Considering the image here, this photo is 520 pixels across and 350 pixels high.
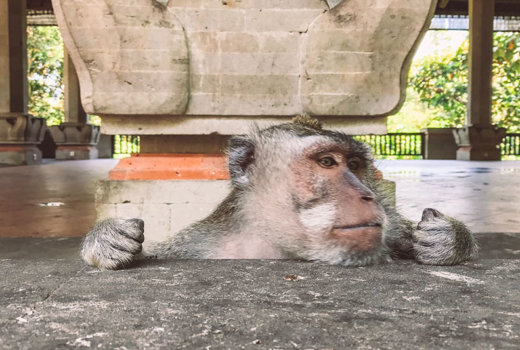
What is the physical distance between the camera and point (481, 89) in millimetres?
14578

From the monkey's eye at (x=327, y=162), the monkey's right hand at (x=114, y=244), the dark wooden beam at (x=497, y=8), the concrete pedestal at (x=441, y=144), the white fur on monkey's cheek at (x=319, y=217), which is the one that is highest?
the dark wooden beam at (x=497, y=8)

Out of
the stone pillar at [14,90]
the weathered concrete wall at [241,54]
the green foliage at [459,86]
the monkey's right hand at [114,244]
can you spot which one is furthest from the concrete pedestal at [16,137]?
the green foliage at [459,86]

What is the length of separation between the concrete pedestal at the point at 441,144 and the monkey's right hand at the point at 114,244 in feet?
54.2

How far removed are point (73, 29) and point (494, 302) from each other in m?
2.41

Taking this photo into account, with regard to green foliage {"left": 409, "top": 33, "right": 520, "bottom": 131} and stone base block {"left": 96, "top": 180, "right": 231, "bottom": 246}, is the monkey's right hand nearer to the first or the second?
stone base block {"left": 96, "top": 180, "right": 231, "bottom": 246}

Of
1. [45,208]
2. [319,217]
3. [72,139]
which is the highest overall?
[72,139]

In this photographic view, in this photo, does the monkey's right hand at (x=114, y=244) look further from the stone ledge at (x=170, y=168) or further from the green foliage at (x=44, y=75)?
the green foliage at (x=44, y=75)

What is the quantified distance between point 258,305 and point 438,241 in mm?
825

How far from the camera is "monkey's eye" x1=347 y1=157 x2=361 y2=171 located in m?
1.86

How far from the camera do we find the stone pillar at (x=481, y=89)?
46.9 ft

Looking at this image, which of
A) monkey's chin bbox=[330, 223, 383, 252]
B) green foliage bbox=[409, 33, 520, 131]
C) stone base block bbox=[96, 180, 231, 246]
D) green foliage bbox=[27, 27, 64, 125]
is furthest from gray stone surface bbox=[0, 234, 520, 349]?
green foliage bbox=[27, 27, 64, 125]

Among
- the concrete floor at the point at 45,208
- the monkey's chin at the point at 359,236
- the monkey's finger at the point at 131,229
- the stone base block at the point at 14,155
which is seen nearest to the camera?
the monkey's chin at the point at 359,236

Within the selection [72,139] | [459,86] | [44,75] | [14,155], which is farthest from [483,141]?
[44,75]

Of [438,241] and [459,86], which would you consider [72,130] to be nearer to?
[459,86]
